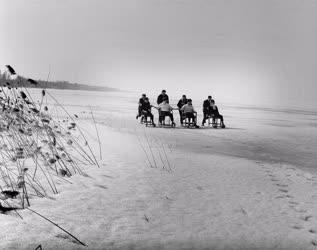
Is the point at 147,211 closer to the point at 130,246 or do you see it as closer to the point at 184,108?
the point at 130,246

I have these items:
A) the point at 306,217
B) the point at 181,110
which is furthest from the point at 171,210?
the point at 181,110

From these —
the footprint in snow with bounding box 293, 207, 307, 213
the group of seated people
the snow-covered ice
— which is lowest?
the footprint in snow with bounding box 293, 207, 307, 213

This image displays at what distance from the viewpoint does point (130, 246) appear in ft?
10.0

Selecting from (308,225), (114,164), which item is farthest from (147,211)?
(114,164)

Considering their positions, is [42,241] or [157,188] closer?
[42,241]

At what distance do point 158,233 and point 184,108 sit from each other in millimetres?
14417

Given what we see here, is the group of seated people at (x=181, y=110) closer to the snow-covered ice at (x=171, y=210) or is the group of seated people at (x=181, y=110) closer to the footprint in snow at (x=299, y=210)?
the snow-covered ice at (x=171, y=210)

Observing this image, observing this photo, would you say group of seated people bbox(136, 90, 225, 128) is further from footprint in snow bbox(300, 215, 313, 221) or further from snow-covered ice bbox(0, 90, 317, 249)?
footprint in snow bbox(300, 215, 313, 221)

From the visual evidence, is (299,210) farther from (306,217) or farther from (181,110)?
(181,110)

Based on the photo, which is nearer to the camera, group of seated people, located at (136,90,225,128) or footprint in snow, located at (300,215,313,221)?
footprint in snow, located at (300,215,313,221)

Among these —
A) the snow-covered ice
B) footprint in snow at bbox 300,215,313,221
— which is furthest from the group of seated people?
footprint in snow at bbox 300,215,313,221

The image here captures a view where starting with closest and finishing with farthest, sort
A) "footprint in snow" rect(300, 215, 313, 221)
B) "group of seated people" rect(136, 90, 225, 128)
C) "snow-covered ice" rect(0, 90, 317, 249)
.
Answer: "snow-covered ice" rect(0, 90, 317, 249) → "footprint in snow" rect(300, 215, 313, 221) → "group of seated people" rect(136, 90, 225, 128)

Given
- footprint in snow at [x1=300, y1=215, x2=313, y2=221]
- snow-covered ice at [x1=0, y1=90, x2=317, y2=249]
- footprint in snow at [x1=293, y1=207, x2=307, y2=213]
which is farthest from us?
footprint in snow at [x1=293, y1=207, x2=307, y2=213]

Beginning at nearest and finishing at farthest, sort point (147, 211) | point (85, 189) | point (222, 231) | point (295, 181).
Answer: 1. point (222, 231)
2. point (147, 211)
3. point (85, 189)
4. point (295, 181)
